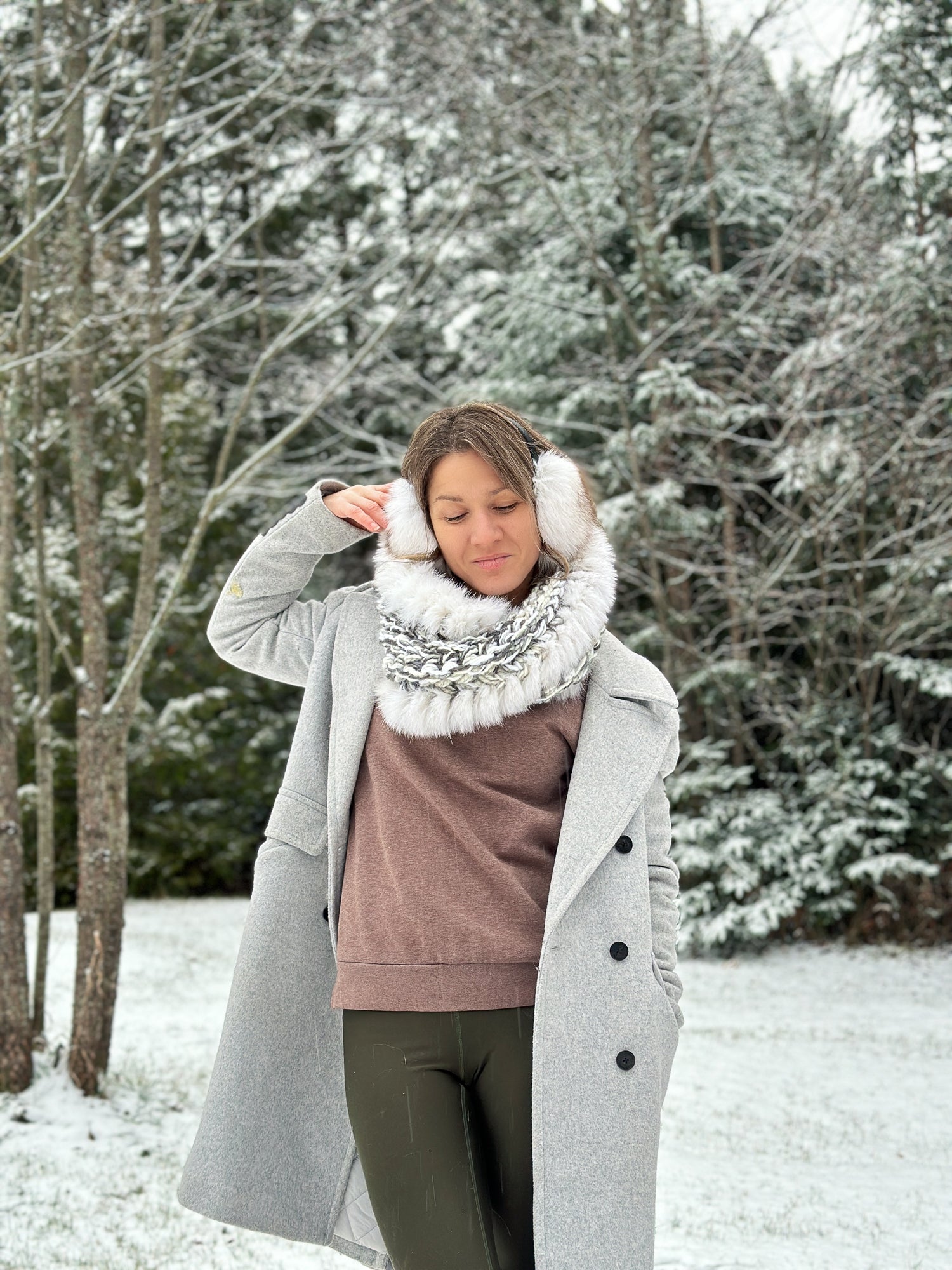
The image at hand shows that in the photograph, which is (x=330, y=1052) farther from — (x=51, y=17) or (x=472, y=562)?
(x=51, y=17)

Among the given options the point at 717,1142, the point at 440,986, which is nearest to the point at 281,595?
the point at 440,986

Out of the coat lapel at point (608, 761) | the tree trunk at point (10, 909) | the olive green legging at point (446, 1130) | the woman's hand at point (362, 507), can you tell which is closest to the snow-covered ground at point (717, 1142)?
the tree trunk at point (10, 909)

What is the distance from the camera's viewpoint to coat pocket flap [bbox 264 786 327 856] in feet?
6.56

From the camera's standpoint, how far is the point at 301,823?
2.00 metres

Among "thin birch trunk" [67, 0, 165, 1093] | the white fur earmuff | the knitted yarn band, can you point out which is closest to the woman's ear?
the white fur earmuff

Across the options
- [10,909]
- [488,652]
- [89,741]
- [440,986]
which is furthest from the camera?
[89,741]

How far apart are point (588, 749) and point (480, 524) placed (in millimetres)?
371

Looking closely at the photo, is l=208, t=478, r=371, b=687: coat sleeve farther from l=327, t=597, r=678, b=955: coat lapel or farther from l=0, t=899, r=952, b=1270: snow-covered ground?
l=0, t=899, r=952, b=1270: snow-covered ground

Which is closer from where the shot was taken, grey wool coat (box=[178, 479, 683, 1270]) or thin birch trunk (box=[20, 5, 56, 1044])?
grey wool coat (box=[178, 479, 683, 1270])

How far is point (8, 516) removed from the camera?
184 inches

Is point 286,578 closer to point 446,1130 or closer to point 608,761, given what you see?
point 608,761

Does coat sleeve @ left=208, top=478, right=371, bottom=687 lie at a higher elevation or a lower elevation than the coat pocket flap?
higher

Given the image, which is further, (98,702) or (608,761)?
(98,702)

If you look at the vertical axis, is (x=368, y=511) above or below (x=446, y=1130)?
above
